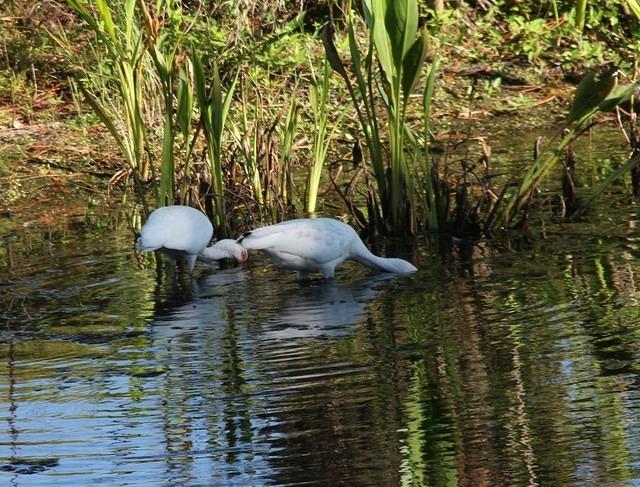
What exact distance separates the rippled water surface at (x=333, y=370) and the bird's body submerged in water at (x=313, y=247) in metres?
0.12

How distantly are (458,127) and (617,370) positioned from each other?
741 cm

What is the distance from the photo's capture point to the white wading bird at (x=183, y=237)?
23.2ft

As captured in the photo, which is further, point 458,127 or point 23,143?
point 458,127

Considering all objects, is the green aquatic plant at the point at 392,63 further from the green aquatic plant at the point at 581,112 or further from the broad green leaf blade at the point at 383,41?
the green aquatic plant at the point at 581,112

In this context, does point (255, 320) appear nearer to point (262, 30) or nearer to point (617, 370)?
point (617, 370)

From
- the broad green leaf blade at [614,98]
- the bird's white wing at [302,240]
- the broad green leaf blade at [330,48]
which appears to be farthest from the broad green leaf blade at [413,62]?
the broad green leaf blade at [614,98]

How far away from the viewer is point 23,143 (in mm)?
11352

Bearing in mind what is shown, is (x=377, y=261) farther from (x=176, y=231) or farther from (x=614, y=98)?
(x=614, y=98)

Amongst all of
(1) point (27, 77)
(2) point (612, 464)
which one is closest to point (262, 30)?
(1) point (27, 77)

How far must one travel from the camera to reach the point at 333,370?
17.1 feet

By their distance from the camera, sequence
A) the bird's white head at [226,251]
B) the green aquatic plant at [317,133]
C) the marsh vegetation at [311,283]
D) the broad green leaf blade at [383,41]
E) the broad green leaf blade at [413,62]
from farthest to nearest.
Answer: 1. the green aquatic plant at [317,133]
2. the bird's white head at [226,251]
3. the broad green leaf blade at [383,41]
4. the broad green leaf blade at [413,62]
5. the marsh vegetation at [311,283]

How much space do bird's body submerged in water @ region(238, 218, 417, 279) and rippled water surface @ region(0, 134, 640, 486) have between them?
0.38 ft

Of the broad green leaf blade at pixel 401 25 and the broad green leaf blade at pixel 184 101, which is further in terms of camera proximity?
the broad green leaf blade at pixel 184 101

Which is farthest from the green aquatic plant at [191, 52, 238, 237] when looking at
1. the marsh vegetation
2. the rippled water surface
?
the rippled water surface
